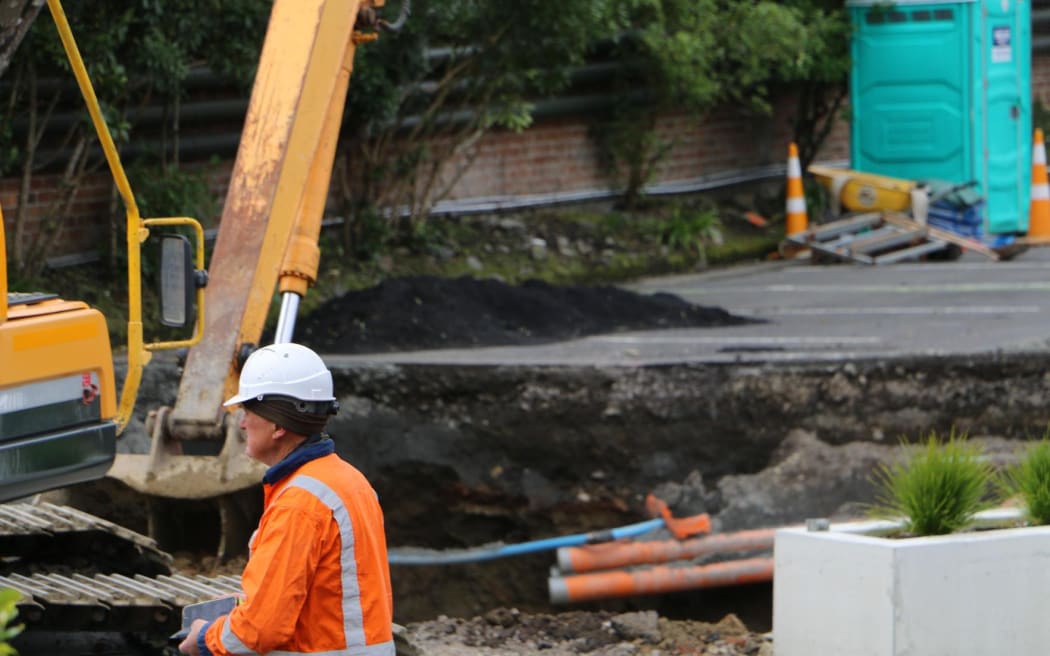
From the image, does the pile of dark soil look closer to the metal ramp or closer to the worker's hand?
the metal ramp

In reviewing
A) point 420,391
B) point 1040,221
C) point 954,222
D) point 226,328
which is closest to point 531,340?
point 420,391

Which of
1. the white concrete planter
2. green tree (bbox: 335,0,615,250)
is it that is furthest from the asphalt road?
the white concrete planter

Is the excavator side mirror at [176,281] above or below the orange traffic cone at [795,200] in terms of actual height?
above

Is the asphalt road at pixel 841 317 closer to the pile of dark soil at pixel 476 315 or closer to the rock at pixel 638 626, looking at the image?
the pile of dark soil at pixel 476 315

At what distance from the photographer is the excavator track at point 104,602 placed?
5309 mm

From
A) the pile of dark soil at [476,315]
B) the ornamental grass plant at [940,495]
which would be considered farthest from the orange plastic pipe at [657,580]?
the pile of dark soil at [476,315]

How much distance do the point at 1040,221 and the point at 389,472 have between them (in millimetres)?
9570

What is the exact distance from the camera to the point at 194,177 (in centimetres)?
1198

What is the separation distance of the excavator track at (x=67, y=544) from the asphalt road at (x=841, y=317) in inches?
130

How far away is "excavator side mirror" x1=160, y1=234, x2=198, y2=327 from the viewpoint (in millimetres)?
5723

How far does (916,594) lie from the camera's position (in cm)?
609

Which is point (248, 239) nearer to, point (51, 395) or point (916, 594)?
point (51, 395)

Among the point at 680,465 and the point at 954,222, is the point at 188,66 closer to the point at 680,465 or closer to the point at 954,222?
the point at 680,465

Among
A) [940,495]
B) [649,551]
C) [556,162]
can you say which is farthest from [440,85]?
[940,495]
